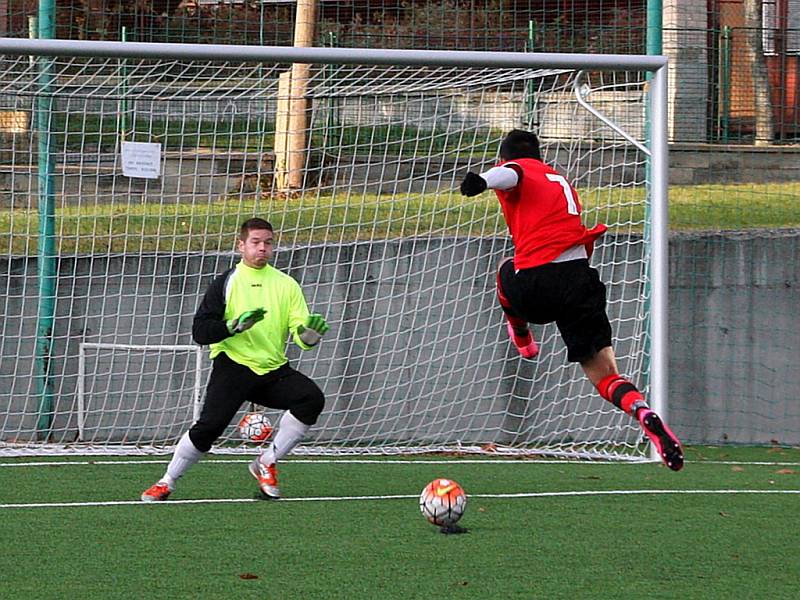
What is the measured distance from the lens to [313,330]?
755cm

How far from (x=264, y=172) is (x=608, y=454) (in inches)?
134

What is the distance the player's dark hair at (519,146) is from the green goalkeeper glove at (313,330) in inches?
→ 53.3

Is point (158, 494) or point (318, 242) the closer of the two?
point (158, 494)

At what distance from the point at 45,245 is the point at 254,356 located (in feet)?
11.1

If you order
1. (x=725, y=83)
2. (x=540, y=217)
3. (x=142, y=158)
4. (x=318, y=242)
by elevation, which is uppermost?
(x=725, y=83)

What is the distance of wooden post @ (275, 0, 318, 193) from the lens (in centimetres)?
1082

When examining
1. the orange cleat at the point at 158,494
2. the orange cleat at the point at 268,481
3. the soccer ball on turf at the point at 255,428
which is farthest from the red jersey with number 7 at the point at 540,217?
Result: the soccer ball on turf at the point at 255,428

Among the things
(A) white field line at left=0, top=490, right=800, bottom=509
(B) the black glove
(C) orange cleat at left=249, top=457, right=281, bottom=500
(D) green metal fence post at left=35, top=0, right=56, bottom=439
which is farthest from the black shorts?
(D) green metal fence post at left=35, top=0, right=56, bottom=439

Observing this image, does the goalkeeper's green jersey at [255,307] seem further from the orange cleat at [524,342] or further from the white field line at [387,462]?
the white field line at [387,462]

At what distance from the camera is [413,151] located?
11.3m

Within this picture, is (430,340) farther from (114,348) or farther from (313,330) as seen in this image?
(313,330)

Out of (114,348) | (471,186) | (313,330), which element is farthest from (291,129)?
(471,186)

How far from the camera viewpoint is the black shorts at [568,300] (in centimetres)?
747

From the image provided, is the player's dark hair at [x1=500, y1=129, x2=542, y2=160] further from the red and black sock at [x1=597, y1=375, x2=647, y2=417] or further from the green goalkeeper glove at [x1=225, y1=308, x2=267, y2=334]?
the green goalkeeper glove at [x1=225, y1=308, x2=267, y2=334]
